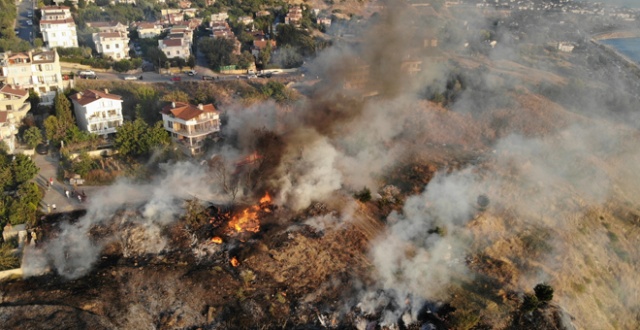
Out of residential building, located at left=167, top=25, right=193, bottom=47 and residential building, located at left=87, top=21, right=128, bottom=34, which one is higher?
residential building, located at left=87, top=21, right=128, bottom=34

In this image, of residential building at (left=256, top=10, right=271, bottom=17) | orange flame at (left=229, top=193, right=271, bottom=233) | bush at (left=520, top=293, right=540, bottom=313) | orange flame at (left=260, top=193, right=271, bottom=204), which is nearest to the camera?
bush at (left=520, top=293, right=540, bottom=313)

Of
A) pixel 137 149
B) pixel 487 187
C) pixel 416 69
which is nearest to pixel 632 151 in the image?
pixel 487 187

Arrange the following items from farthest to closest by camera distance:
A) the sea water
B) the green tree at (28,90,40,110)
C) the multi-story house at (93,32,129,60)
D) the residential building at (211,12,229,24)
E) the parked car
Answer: the residential building at (211,12,229,24) → the sea water → the multi-story house at (93,32,129,60) → the green tree at (28,90,40,110) → the parked car

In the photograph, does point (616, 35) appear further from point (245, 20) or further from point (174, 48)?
point (174, 48)

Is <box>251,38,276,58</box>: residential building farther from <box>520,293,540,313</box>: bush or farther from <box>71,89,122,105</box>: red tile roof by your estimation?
<box>520,293,540,313</box>: bush

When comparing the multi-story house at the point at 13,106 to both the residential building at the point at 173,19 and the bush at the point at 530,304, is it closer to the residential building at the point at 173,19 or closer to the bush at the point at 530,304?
the bush at the point at 530,304

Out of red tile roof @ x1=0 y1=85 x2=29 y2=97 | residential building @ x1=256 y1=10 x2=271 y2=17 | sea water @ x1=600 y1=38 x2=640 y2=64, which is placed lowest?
sea water @ x1=600 y1=38 x2=640 y2=64

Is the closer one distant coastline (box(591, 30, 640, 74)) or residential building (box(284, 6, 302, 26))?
distant coastline (box(591, 30, 640, 74))

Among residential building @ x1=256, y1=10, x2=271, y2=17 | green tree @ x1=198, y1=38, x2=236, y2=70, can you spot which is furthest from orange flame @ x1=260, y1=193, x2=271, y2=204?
residential building @ x1=256, y1=10, x2=271, y2=17

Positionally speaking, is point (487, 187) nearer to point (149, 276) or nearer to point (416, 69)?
point (416, 69)
